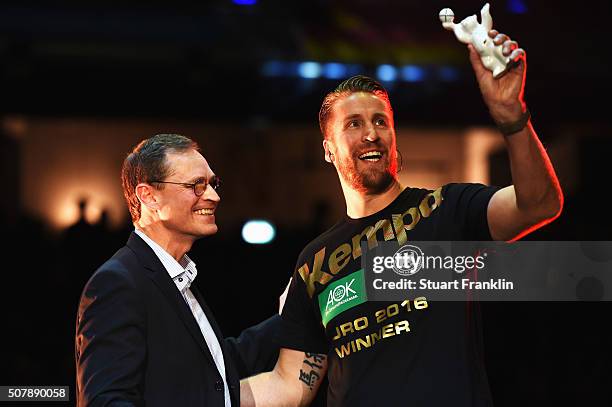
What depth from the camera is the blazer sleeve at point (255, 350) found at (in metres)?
3.11

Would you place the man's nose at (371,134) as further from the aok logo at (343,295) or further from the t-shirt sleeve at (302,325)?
the t-shirt sleeve at (302,325)

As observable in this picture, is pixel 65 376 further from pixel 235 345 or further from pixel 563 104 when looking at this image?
pixel 563 104

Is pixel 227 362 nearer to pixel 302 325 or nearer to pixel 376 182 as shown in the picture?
pixel 302 325

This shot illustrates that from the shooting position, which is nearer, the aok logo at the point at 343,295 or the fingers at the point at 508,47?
the fingers at the point at 508,47

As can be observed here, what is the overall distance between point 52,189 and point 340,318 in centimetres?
1000

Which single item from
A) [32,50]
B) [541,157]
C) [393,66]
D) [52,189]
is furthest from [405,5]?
[541,157]

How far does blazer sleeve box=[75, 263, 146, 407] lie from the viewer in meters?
2.33

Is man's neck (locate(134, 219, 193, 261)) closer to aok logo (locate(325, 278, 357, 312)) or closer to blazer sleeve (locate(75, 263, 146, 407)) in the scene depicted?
blazer sleeve (locate(75, 263, 146, 407))

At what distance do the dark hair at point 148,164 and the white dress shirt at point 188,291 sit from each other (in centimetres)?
14

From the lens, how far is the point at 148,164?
110 inches

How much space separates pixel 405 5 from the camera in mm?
9461

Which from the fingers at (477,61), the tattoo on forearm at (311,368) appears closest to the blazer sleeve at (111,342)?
the tattoo on forearm at (311,368)

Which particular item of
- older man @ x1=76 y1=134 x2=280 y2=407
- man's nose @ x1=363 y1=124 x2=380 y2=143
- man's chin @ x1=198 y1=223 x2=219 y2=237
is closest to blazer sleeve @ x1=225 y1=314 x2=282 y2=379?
older man @ x1=76 y1=134 x2=280 y2=407

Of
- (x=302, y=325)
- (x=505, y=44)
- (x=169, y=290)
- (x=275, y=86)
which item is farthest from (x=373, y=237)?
(x=275, y=86)
